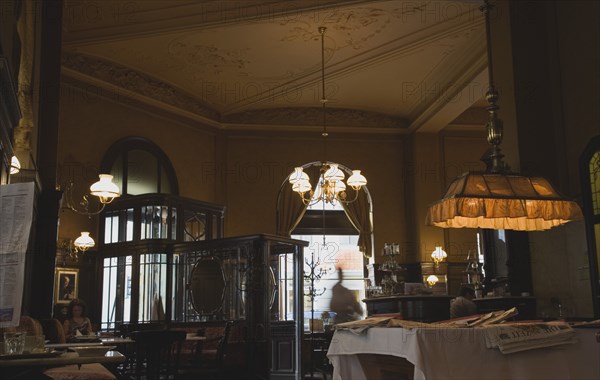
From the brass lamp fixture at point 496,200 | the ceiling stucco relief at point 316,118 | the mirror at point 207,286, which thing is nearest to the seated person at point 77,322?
the mirror at point 207,286

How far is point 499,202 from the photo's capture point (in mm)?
5219

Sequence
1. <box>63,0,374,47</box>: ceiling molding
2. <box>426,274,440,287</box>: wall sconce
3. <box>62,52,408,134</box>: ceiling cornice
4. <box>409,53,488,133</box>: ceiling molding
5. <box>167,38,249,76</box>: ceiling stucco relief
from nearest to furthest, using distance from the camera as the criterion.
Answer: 1. <box>63,0,374,47</box>: ceiling molding
2. <box>167,38,249,76</box>: ceiling stucco relief
3. <box>62,52,408,134</box>: ceiling cornice
4. <box>409,53,488,133</box>: ceiling molding
5. <box>426,274,440,287</box>: wall sconce

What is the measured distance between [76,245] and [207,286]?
2.35 meters

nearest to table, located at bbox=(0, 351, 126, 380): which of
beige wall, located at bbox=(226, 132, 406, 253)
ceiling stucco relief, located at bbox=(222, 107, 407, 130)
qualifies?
beige wall, located at bbox=(226, 132, 406, 253)

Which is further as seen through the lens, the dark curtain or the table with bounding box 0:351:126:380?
the dark curtain

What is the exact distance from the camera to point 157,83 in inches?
544

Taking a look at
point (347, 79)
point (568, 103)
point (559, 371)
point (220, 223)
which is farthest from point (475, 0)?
point (559, 371)

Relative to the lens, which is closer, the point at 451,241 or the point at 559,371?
the point at 559,371

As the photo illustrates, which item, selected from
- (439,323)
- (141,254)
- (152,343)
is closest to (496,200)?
(439,323)

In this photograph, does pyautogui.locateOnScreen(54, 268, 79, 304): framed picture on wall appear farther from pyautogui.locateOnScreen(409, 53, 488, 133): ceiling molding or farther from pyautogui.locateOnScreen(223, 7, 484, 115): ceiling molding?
pyautogui.locateOnScreen(409, 53, 488, 133): ceiling molding

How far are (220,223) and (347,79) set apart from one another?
403 cm

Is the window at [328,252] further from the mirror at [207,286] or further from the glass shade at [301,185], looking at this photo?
the glass shade at [301,185]

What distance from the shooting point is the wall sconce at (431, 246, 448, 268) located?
15.0 m

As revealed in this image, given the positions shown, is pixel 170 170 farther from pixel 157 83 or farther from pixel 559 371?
pixel 559 371
